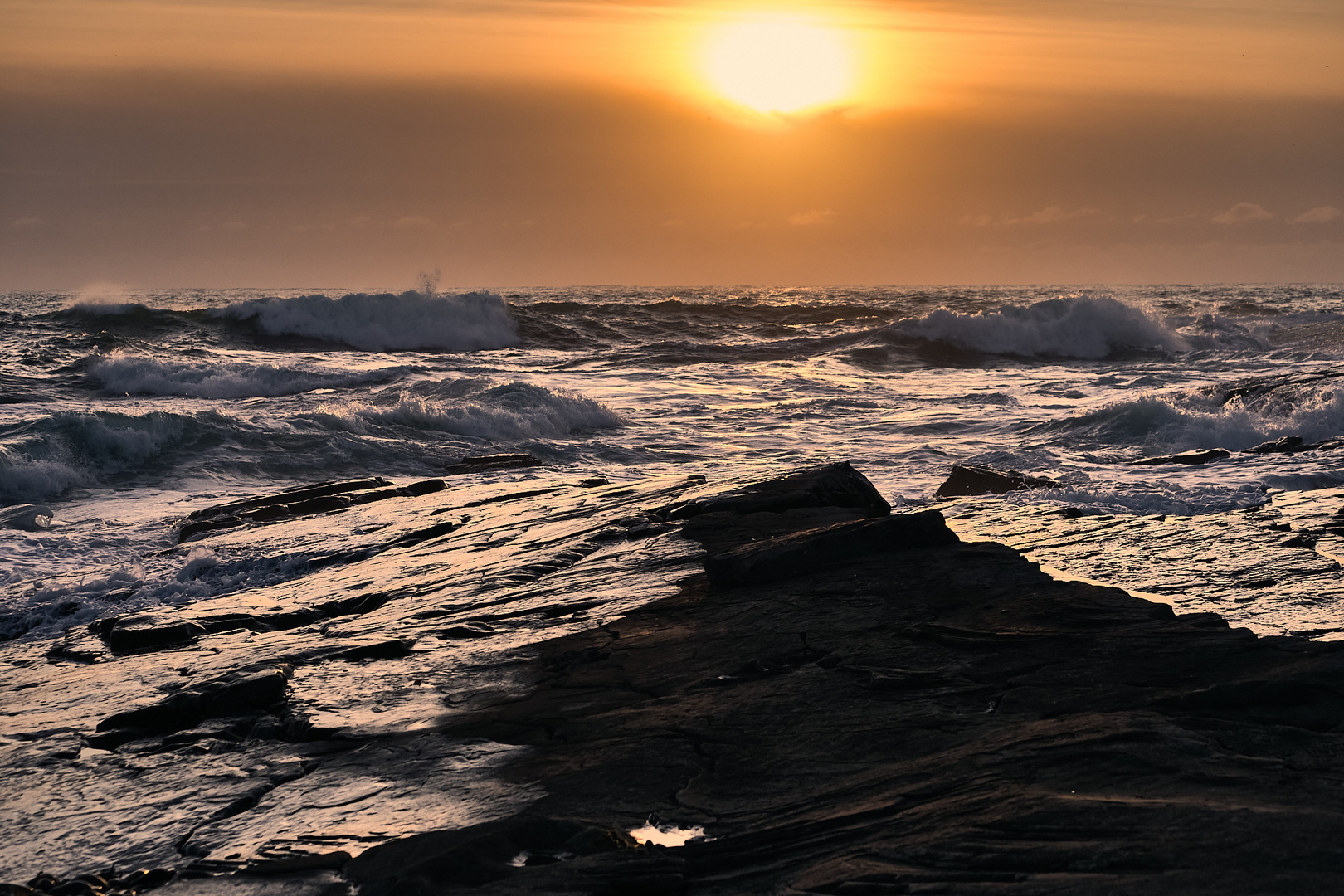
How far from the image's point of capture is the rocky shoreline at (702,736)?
284cm

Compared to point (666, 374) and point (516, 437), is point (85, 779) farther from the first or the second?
point (666, 374)

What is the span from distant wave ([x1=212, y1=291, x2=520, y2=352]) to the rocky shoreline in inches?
1243

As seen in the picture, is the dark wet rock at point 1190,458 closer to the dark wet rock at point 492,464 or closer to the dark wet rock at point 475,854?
the dark wet rock at point 492,464

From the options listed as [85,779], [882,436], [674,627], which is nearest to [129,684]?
[85,779]

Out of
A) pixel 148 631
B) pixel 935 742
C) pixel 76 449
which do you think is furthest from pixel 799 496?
pixel 76 449

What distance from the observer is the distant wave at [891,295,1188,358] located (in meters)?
36.4

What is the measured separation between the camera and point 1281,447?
40.6ft

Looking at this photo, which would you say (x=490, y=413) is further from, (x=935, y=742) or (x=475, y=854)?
(x=475, y=854)

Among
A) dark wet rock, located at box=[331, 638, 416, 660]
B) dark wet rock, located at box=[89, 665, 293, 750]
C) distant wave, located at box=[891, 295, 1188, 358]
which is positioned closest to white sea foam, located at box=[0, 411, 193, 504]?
dark wet rock, located at box=[331, 638, 416, 660]

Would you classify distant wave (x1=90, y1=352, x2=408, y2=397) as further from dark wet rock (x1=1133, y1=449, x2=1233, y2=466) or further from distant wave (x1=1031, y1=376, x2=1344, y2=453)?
dark wet rock (x1=1133, y1=449, x2=1233, y2=466)

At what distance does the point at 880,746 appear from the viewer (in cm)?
369

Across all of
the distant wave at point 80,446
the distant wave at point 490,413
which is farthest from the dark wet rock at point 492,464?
A: the distant wave at point 80,446

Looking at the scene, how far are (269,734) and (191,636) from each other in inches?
84.6

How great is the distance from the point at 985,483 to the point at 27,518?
995cm
